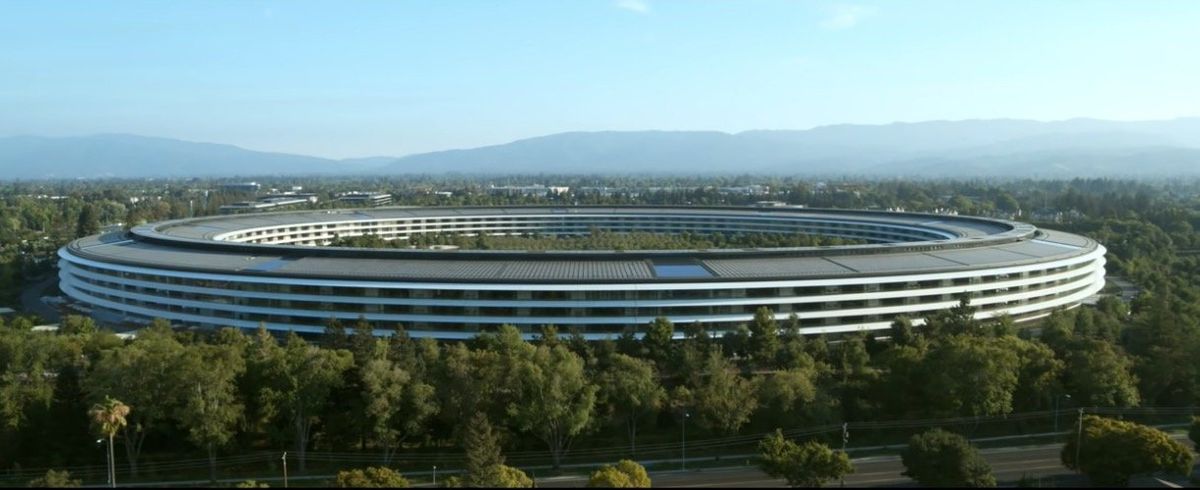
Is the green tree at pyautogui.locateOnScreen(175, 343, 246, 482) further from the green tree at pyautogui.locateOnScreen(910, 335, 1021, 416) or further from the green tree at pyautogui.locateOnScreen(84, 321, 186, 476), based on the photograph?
the green tree at pyautogui.locateOnScreen(910, 335, 1021, 416)

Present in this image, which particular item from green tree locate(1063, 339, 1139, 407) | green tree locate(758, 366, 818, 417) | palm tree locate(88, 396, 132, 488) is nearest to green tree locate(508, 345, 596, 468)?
green tree locate(758, 366, 818, 417)

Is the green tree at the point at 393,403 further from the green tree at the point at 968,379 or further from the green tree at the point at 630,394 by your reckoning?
the green tree at the point at 968,379

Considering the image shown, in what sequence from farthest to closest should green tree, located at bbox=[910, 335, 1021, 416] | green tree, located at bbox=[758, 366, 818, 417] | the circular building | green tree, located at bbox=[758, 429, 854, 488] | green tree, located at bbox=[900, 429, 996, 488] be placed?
the circular building → green tree, located at bbox=[910, 335, 1021, 416] → green tree, located at bbox=[758, 366, 818, 417] → green tree, located at bbox=[758, 429, 854, 488] → green tree, located at bbox=[900, 429, 996, 488]

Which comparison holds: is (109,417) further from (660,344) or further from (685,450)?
(660,344)

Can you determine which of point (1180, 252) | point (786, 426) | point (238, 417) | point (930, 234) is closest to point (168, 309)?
point (238, 417)

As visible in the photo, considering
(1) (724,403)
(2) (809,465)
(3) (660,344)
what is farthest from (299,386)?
(2) (809,465)

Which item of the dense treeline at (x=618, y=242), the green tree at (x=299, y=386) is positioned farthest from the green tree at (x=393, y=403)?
the dense treeline at (x=618, y=242)

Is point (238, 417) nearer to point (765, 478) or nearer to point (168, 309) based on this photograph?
point (765, 478)
